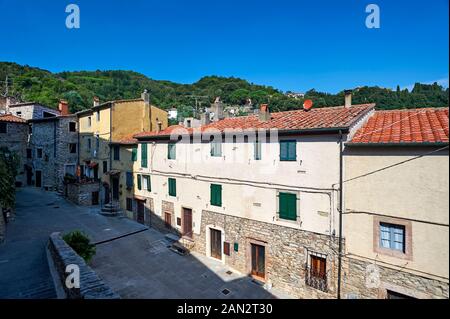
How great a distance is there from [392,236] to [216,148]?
1007 cm

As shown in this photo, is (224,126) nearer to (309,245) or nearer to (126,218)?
(309,245)

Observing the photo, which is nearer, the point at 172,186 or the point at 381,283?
the point at 381,283

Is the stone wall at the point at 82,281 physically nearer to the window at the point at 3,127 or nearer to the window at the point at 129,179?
the window at the point at 129,179

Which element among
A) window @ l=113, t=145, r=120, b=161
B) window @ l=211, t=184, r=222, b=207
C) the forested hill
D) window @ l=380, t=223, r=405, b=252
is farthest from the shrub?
the forested hill

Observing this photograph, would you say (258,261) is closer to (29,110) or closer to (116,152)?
(116,152)

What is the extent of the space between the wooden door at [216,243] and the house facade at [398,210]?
740cm

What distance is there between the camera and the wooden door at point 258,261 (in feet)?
45.5

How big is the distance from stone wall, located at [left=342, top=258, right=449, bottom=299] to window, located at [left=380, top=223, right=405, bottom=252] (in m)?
0.88

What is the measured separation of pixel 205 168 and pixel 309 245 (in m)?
7.86

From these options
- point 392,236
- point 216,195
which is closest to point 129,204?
point 216,195

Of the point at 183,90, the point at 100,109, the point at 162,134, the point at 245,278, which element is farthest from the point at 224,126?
the point at 183,90

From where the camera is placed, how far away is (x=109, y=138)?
960 inches

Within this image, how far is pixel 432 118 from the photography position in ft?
36.2

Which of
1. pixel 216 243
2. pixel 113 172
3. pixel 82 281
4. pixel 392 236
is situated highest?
pixel 113 172
